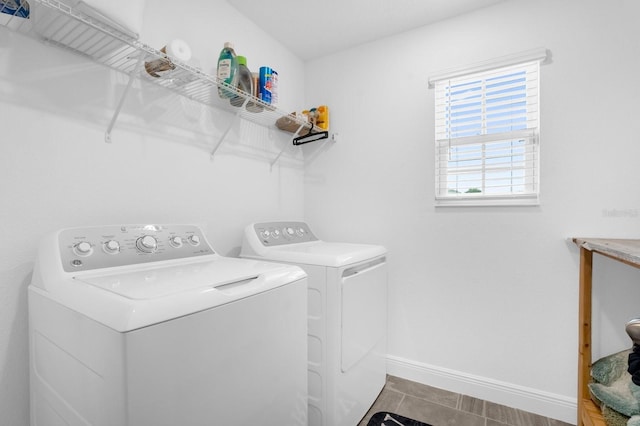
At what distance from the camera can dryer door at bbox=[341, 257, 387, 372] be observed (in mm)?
1506

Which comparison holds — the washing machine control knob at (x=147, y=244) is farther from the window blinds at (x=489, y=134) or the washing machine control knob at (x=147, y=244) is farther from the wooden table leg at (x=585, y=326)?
the wooden table leg at (x=585, y=326)

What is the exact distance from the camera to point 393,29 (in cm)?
208

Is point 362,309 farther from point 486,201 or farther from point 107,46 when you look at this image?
point 107,46

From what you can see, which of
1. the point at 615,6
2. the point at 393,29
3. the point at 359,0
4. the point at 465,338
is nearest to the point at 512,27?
the point at 615,6

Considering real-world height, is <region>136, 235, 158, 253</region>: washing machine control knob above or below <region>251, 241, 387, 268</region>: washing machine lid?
above

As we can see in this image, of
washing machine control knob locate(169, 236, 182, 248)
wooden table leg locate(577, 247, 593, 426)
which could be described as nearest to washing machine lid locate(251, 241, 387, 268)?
washing machine control knob locate(169, 236, 182, 248)

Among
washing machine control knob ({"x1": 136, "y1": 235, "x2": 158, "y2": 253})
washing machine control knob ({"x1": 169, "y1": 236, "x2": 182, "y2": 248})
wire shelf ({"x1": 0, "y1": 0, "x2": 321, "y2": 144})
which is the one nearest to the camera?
wire shelf ({"x1": 0, "y1": 0, "x2": 321, "y2": 144})

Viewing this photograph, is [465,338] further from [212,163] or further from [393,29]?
[393,29]

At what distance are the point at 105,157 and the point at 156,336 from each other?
0.96 m

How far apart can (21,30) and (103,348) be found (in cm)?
115

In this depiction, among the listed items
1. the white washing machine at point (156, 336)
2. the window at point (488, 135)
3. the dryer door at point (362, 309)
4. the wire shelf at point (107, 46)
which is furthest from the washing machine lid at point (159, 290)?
the window at point (488, 135)

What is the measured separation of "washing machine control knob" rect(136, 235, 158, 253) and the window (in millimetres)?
1629

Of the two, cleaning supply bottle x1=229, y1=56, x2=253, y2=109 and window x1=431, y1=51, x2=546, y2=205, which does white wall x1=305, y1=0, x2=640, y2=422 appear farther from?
cleaning supply bottle x1=229, y1=56, x2=253, y2=109

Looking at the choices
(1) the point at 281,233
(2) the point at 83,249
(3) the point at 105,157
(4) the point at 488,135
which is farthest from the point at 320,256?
(4) the point at 488,135
